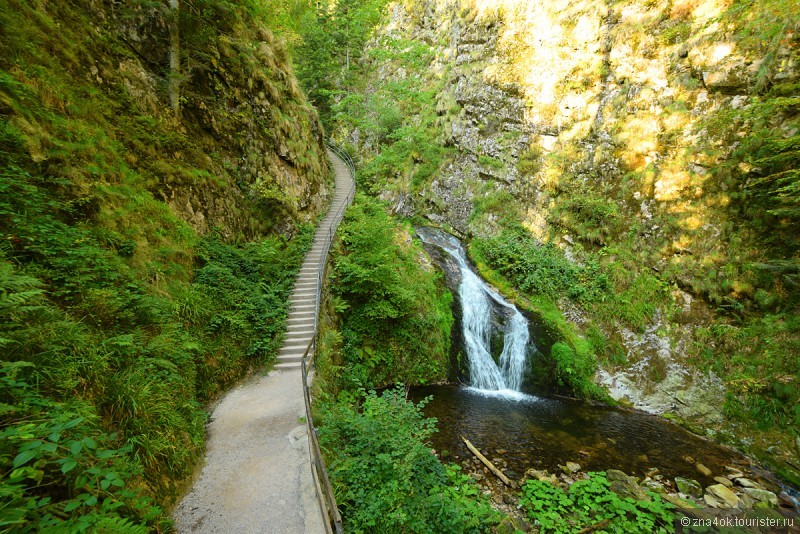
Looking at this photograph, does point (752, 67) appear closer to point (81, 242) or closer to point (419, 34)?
point (81, 242)

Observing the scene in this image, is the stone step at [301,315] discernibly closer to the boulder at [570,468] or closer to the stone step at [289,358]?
the stone step at [289,358]

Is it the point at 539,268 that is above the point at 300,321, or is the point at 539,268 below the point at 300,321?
above

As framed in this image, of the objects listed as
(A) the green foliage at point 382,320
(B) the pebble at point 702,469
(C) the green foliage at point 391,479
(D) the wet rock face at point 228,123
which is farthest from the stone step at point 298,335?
(B) the pebble at point 702,469

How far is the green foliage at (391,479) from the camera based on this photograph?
5.36m

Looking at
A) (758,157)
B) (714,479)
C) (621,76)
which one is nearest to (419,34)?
(621,76)

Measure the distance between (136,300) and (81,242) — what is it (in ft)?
4.17

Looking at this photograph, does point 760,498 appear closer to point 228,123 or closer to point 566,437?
point 566,437

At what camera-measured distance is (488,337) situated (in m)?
13.8

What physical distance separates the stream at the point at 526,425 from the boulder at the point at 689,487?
10.2 inches

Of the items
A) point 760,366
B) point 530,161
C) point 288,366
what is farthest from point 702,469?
point 530,161

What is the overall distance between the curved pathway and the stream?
339 cm

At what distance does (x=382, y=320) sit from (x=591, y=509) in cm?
774

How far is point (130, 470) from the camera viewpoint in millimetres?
3992

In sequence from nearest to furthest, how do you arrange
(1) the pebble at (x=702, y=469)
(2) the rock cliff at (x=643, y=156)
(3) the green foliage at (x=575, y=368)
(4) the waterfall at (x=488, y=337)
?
(1) the pebble at (x=702, y=469) < (2) the rock cliff at (x=643, y=156) < (3) the green foliage at (x=575, y=368) < (4) the waterfall at (x=488, y=337)
